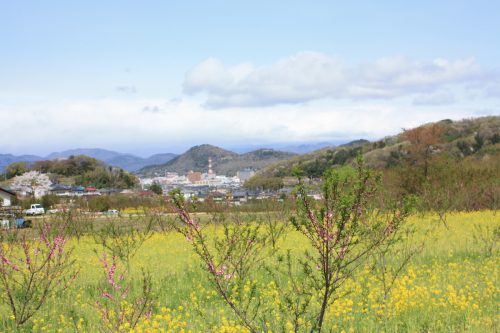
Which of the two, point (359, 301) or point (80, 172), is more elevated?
point (80, 172)

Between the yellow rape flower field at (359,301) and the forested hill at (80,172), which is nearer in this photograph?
the yellow rape flower field at (359,301)

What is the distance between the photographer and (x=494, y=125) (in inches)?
4833

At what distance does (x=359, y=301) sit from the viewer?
9922 mm

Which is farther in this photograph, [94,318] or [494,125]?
[494,125]

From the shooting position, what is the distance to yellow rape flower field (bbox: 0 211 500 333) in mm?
7891

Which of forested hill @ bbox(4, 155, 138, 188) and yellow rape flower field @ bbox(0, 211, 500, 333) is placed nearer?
yellow rape flower field @ bbox(0, 211, 500, 333)

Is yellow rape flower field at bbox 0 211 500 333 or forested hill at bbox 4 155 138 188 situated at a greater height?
forested hill at bbox 4 155 138 188

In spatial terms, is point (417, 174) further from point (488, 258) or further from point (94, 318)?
point (94, 318)

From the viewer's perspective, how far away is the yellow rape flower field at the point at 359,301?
7891mm

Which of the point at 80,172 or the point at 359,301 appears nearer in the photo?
the point at 359,301

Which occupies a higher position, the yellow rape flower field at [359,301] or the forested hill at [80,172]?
the forested hill at [80,172]

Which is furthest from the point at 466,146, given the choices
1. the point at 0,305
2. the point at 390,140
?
the point at 0,305

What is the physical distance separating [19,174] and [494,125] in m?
126

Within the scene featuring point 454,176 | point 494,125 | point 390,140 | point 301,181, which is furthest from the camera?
point 390,140
